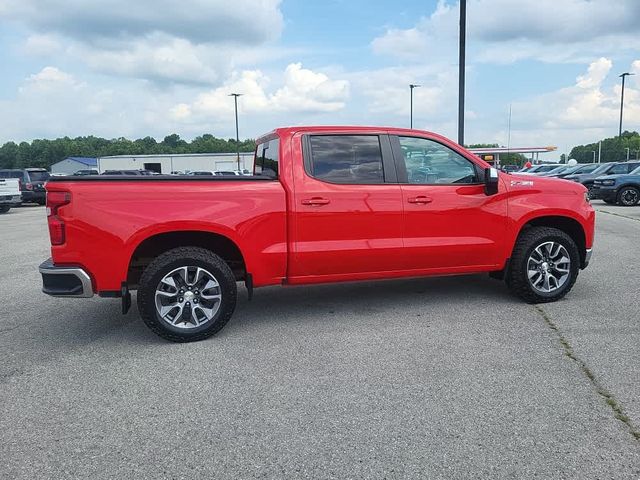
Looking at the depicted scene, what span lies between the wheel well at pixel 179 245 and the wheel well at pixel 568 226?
3076 millimetres

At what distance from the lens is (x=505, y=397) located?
135 inches

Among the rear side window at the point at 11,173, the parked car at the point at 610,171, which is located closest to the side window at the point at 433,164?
the parked car at the point at 610,171

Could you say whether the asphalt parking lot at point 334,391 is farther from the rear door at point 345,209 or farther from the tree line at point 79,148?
the tree line at point 79,148

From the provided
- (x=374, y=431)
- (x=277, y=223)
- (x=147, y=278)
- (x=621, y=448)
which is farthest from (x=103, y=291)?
(x=621, y=448)

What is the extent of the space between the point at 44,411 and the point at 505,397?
2943 millimetres

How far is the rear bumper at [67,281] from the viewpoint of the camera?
171 inches

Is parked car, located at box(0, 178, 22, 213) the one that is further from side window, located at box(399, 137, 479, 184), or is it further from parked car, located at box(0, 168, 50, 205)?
side window, located at box(399, 137, 479, 184)

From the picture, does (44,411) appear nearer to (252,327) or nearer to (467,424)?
(252,327)

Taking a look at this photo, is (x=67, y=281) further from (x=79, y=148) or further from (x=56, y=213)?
(x=79, y=148)

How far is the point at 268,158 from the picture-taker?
5.54 metres

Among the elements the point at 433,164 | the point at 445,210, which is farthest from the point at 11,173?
the point at 445,210

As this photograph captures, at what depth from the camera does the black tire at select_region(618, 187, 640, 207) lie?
1927 cm

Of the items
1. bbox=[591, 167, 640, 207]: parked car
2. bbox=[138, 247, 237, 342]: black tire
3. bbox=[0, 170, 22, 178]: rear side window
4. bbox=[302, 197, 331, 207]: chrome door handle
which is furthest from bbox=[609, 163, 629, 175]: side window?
bbox=[0, 170, 22, 178]: rear side window

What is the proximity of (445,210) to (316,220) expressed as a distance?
134 centimetres
